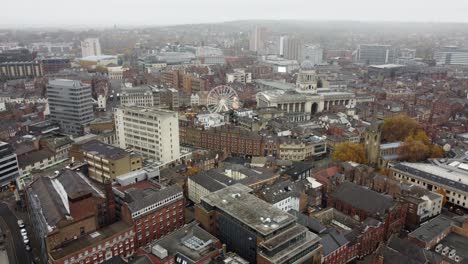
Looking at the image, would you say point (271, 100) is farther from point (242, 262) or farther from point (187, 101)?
point (242, 262)

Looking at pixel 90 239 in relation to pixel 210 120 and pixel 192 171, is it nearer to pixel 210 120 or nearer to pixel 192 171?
pixel 192 171

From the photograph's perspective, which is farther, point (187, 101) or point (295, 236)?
point (187, 101)

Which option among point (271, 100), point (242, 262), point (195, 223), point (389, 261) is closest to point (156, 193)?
point (195, 223)

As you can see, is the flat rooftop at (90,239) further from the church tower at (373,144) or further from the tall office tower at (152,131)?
the church tower at (373,144)

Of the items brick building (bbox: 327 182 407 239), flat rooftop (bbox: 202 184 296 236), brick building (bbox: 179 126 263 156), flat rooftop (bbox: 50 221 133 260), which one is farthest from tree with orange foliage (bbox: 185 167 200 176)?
brick building (bbox: 327 182 407 239)

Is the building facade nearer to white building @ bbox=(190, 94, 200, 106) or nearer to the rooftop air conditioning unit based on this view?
the rooftop air conditioning unit

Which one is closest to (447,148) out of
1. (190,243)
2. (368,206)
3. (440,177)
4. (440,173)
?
(440,173)
